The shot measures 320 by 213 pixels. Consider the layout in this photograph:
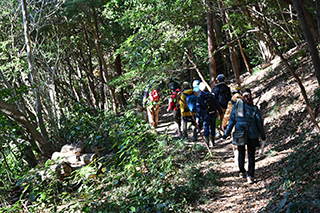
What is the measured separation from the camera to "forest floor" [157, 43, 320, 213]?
545 centimetres

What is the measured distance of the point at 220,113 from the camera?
882cm

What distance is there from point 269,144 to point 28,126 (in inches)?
283

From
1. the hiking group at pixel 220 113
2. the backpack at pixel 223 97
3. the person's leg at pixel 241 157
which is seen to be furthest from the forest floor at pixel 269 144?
the backpack at pixel 223 97

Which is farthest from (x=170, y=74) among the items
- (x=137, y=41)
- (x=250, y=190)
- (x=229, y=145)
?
(x=229, y=145)

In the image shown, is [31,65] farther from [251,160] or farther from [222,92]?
[251,160]

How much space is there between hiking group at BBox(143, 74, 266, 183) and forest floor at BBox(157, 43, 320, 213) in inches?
13.5

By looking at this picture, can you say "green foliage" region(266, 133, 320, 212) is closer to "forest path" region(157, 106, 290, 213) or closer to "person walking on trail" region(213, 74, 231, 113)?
"forest path" region(157, 106, 290, 213)

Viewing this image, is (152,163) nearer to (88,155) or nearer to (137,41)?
(137,41)

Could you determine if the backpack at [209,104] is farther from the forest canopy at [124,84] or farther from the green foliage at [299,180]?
the green foliage at [299,180]

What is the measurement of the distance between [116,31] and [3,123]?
9459mm

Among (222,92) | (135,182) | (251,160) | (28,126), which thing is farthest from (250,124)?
(28,126)

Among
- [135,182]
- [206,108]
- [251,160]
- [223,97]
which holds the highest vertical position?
[223,97]

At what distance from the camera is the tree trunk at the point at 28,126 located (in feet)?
29.1

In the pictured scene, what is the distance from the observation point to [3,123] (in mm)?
8695
